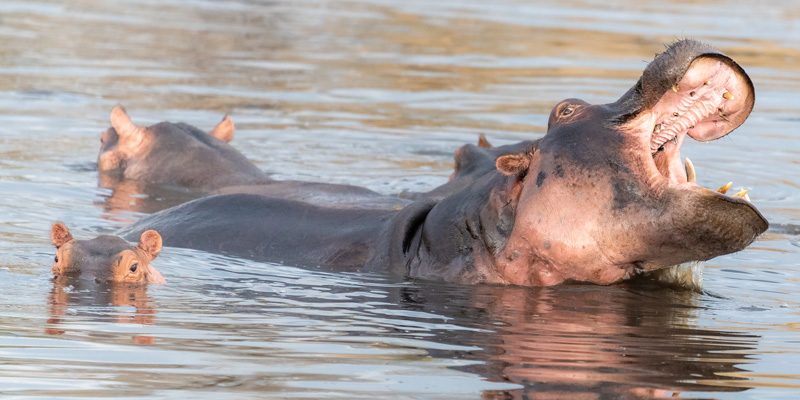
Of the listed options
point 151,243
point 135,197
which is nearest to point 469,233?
point 151,243

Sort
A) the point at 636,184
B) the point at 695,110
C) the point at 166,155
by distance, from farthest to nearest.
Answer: the point at 166,155, the point at 695,110, the point at 636,184

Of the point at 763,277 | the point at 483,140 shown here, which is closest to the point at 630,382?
the point at 763,277

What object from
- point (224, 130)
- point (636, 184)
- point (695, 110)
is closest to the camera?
point (636, 184)

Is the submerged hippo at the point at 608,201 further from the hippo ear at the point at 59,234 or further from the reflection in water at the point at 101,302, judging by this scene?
the hippo ear at the point at 59,234

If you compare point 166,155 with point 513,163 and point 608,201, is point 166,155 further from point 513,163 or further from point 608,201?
point 608,201

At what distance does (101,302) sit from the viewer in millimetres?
5273

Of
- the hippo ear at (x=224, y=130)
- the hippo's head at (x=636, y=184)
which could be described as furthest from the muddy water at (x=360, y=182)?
the hippo ear at (x=224, y=130)

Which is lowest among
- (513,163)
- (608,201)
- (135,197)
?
(135,197)

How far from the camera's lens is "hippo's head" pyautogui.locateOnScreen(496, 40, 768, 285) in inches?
Answer: 198

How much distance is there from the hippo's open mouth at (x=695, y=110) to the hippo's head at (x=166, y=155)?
4883 mm

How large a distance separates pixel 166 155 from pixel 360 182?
1711mm

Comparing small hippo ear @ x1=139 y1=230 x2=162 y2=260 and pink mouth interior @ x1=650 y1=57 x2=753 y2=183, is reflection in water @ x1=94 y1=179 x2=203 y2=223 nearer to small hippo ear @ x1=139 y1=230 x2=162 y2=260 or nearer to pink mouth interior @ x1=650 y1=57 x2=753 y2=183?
small hippo ear @ x1=139 y1=230 x2=162 y2=260

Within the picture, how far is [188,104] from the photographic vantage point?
13.1 m

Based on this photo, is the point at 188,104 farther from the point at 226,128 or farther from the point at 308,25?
the point at 308,25
